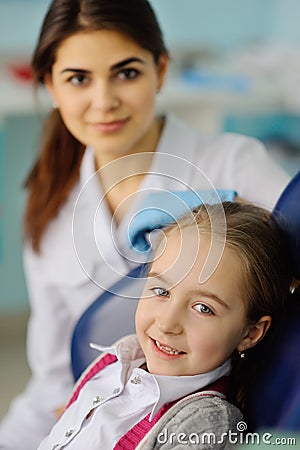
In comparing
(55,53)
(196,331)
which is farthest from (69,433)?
(55,53)

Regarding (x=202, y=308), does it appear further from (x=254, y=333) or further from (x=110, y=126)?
(x=110, y=126)

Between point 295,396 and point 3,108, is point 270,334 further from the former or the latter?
point 3,108

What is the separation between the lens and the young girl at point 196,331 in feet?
2.01

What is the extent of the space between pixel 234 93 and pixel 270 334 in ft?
5.13

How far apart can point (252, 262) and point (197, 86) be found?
5.30 feet

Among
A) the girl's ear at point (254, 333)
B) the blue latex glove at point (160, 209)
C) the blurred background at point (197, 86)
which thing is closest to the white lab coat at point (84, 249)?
the blue latex glove at point (160, 209)

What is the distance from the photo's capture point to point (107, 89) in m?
0.78

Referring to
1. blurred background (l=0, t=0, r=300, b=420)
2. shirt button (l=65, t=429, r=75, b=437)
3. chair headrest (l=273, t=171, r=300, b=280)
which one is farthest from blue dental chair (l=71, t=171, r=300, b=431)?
blurred background (l=0, t=0, r=300, b=420)

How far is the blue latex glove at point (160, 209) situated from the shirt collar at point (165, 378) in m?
0.10

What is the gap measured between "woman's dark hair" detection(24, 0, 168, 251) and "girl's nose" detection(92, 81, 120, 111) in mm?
52

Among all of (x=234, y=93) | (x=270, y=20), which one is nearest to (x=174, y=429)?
(x=234, y=93)

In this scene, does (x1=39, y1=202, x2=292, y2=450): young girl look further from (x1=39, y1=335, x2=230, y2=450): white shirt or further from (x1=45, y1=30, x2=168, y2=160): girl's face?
(x1=45, y1=30, x2=168, y2=160): girl's face

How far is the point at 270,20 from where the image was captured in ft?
8.48

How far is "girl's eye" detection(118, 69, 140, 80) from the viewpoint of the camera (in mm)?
783
